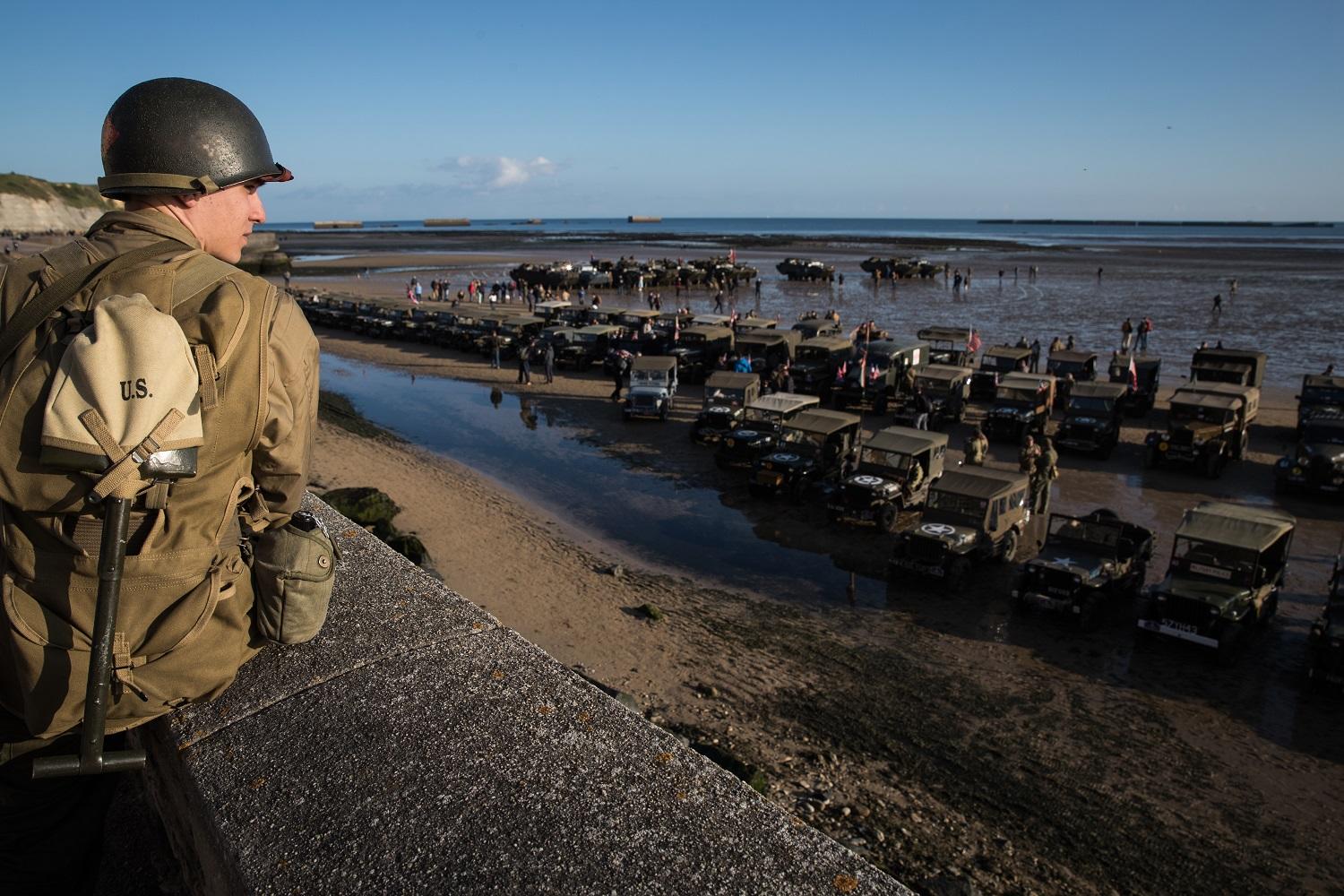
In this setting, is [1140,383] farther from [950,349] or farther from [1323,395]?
[950,349]

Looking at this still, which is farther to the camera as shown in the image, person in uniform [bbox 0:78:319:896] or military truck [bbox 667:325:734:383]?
military truck [bbox 667:325:734:383]

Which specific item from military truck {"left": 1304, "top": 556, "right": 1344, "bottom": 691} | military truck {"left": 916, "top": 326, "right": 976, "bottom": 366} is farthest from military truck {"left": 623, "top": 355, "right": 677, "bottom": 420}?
military truck {"left": 1304, "top": 556, "right": 1344, "bottom": 691}

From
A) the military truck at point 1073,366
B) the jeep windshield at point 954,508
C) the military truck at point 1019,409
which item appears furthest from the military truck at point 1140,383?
the jeep windshield at point 954,508

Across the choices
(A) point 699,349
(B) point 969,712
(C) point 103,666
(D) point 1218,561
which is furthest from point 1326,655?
(A) point 699,349

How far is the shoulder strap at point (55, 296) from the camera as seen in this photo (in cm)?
191

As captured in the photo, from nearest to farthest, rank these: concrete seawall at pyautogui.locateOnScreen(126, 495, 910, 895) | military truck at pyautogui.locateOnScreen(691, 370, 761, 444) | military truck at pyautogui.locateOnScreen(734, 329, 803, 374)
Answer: concrete seawall at pyautogui.locateOnScreen(126, 495, 910, 895) → military truck at pyautogui.locateOnScreen(691, 370, 761, 444) → military truck at pyautogui.locateOnScreen(734, 329, 803, 374)

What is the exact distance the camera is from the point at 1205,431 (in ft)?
66.0

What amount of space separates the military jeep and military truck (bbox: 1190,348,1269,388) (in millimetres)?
12939

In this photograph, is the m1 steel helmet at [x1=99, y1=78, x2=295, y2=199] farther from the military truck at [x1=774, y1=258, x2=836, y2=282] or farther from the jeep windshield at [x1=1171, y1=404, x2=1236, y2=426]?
the military truck at [x1=774, y1=258, x2=836, y2=282]

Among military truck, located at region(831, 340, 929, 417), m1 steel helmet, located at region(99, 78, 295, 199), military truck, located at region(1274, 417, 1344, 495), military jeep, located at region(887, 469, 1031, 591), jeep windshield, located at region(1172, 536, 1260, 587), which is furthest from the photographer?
military truck, located at region(831, 340, 929, 417)

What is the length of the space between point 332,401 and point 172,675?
2736cm

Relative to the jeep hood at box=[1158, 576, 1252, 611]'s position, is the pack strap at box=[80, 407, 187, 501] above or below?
above

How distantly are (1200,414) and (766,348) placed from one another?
14.1m

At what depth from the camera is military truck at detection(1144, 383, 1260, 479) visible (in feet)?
65.5
